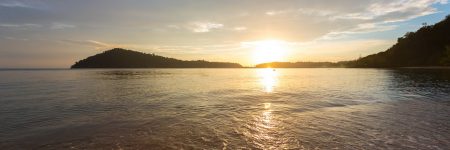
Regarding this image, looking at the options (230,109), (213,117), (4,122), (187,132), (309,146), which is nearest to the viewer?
(309,146)

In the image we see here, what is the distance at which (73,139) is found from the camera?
18.6m

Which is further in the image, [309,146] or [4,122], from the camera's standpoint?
[4,122]

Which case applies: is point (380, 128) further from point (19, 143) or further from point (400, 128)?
point (19, 143)

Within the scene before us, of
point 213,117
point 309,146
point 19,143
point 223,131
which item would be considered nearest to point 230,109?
point 213,117

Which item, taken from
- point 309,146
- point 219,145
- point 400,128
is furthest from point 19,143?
point 400,128

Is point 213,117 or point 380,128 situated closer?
point 380,128

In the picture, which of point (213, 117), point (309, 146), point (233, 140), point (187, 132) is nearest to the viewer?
point (309, 146)

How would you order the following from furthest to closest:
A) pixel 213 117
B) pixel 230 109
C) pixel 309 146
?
1. pixel 230 109
2. pixel 213 117
3. pixel 309 146

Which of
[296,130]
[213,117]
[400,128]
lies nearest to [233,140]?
[296,130]

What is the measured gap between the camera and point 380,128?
21.2 metres

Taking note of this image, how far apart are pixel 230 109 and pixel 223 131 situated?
10744mm

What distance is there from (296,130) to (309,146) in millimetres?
3946

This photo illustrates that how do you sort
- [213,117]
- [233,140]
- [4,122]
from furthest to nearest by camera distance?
1. [213,117]
2. [4,122]
3. [233,140]

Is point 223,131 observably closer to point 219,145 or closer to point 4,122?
point 219,145
